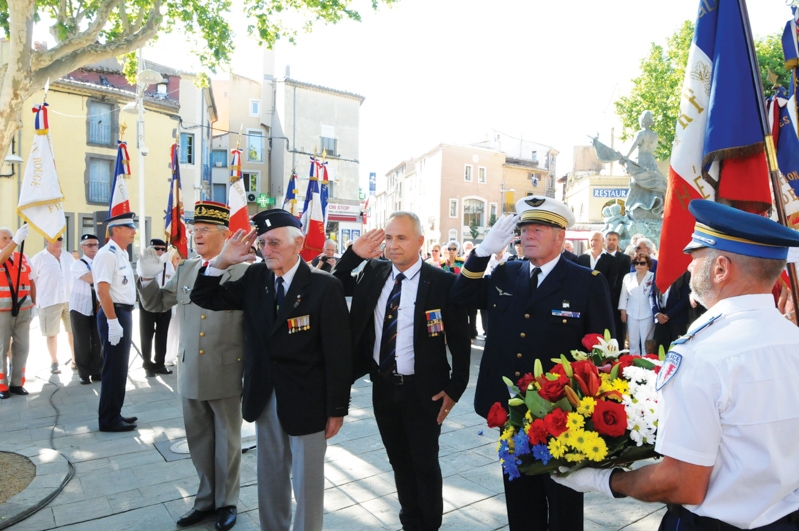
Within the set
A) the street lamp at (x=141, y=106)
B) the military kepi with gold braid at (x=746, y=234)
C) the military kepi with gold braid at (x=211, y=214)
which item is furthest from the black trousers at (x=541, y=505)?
the street lamp at (x=141, y=106)

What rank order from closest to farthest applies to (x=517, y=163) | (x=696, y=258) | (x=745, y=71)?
(x=696, y=258), (x=745, y=71), (x=517, y=163)

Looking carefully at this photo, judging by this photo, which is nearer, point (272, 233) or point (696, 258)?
point (696, 258)

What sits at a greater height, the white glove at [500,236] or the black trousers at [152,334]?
the white glove at [500,236]

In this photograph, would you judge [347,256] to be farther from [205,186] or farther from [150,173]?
[205,186]

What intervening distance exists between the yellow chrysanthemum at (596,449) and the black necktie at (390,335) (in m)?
1.69

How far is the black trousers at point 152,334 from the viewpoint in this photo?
28.6 feet

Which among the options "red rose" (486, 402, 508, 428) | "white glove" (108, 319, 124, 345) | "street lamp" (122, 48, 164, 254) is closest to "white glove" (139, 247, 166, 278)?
"white glove" (108, 319, 124, 345)

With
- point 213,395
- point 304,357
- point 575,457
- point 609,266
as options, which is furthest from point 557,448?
point 609,266

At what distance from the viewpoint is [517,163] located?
57.5 m

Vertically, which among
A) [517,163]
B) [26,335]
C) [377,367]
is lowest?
[26,335]

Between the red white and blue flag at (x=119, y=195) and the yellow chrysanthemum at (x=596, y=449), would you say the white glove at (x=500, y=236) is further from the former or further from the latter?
the red white and blue flag at (x=119, y=195)

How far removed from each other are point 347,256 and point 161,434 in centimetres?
345

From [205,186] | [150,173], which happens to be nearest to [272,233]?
[150,173]

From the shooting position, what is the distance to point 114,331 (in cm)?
557
